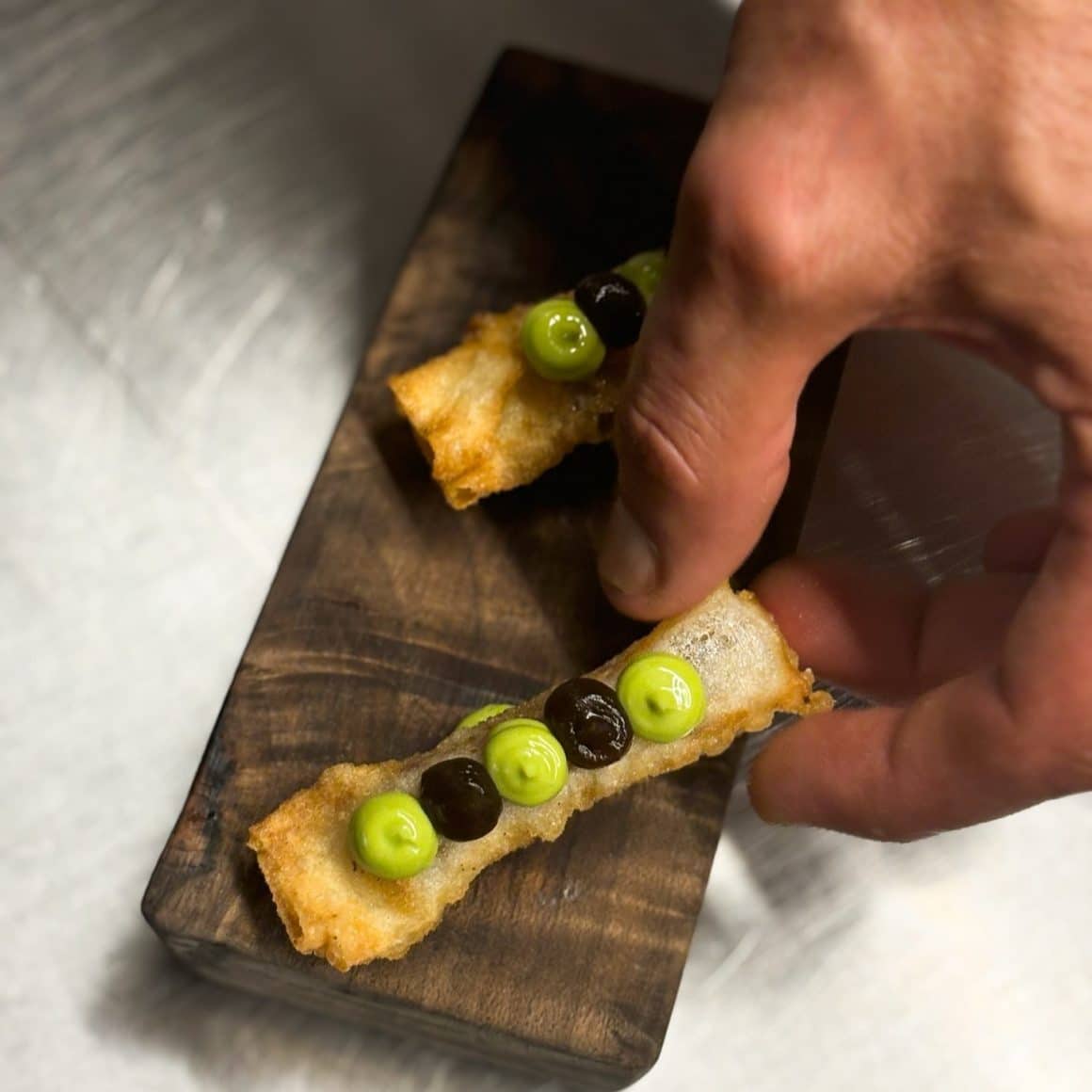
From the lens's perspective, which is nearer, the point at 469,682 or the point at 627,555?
the point at 627,555

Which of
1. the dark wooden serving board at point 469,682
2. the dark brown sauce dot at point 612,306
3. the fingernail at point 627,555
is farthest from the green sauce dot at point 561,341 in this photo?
the fingernail at point 627,555

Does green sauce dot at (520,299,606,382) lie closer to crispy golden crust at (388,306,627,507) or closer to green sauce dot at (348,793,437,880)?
crispy golden crust at (388,306,627,507)

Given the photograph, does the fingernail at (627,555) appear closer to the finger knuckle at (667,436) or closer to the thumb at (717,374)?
the thumb at (717,374)

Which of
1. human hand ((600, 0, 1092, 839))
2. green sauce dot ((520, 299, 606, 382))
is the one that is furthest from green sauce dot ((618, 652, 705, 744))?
green sauce dot ((520, 299, 606, 382))

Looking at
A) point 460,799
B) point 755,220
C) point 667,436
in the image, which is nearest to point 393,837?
point 460,799

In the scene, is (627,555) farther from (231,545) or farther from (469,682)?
(231,545)

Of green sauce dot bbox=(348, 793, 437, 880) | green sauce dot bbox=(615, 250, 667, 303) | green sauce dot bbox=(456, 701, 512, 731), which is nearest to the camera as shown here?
green sauce dot bbox=(348, 793, 437, 880)
